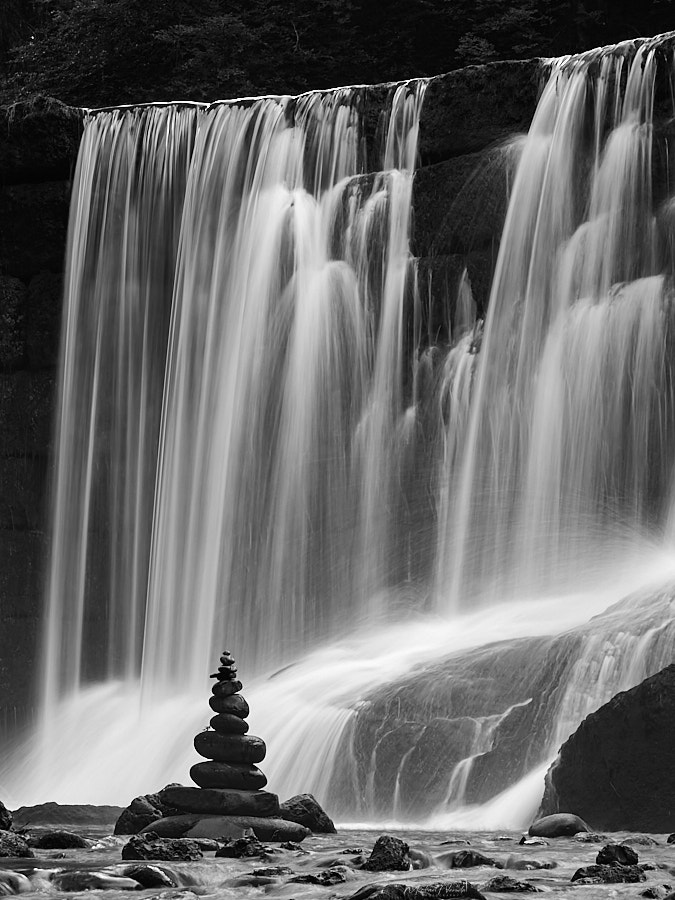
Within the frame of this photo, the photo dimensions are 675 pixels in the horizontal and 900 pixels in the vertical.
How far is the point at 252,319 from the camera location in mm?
26625

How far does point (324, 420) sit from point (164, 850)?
14632 mm

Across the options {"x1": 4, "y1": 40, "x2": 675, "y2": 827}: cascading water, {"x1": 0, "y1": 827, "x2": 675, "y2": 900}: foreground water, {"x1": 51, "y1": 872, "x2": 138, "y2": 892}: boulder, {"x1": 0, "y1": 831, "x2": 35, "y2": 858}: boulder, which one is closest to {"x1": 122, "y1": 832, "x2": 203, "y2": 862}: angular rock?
{"x1": 0, "y1": 827, "x2": 675, "y2": 900}: foreground water

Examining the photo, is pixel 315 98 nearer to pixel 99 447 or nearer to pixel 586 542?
pixel 99 447

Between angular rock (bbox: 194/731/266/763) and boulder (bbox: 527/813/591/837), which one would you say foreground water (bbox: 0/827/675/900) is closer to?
boulder (bbox: 527/813/591/837)

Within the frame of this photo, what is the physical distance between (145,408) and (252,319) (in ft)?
9.95

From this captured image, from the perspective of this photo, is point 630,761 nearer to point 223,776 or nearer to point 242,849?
point 223,776

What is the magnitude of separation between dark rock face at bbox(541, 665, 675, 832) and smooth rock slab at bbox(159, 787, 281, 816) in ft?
9.11

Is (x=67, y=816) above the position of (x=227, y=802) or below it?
below

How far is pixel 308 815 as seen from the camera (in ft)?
46.7

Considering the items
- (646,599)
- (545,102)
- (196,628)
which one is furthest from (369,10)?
(646,599)

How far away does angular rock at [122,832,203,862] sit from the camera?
37.3ft

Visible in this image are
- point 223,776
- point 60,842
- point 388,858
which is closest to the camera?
point 388,858

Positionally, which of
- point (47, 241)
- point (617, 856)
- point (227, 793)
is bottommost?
point (617, 856)

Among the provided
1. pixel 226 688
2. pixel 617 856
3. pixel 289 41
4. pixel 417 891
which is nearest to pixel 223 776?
pixel 226 688
